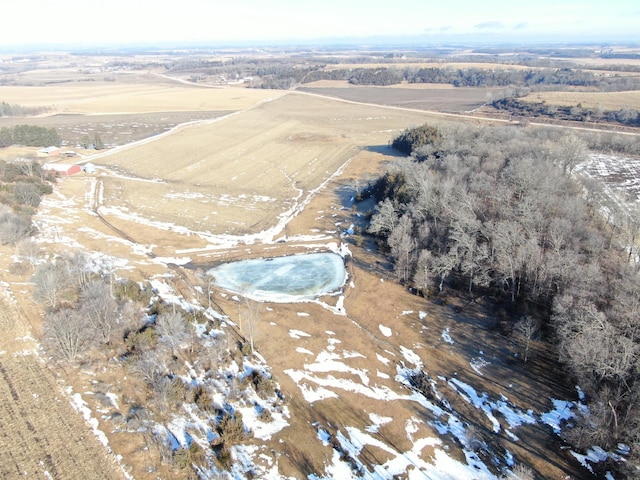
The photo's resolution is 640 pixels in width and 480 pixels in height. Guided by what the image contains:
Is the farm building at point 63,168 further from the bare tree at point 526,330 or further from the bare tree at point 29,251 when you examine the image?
the bare tree at point 526,330

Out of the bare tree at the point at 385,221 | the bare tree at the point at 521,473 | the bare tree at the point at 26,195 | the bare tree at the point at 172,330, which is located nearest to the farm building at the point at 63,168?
the bare tree at the point at 26,195

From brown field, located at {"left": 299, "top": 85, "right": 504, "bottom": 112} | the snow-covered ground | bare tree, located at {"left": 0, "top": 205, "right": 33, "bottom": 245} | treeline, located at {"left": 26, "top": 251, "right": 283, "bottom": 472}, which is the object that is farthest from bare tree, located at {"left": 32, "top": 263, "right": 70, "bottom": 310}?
brown field, located at {"left": 299, "top": 85, "right": 504, "bottom": 112}

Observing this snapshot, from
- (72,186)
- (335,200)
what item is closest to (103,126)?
(72,186)

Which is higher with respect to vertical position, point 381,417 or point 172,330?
point 172,330

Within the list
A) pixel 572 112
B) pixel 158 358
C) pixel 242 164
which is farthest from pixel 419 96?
pixel 158 358

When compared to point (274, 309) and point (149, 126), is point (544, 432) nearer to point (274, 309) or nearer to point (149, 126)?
point (274, 309)

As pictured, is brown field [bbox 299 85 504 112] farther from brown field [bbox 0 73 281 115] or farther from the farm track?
the farm track

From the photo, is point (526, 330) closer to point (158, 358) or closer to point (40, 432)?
point (158, 358)
